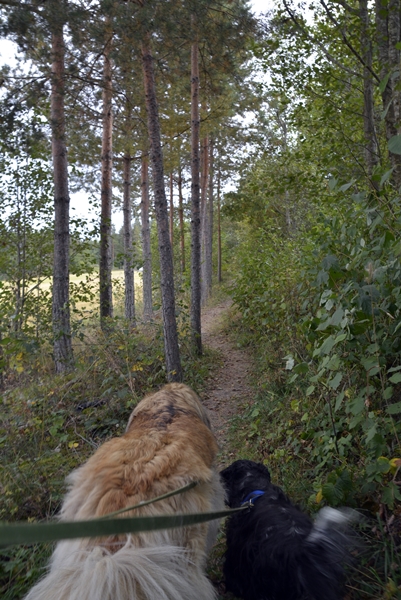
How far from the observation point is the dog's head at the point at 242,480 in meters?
3.17

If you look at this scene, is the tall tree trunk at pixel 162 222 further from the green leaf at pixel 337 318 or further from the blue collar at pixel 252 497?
the green leaf at pixel 337 318

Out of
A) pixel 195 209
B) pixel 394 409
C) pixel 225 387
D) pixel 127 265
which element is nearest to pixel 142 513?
pixel 394 409

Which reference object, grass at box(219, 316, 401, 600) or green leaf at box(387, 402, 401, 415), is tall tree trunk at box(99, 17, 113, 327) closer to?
grass at box(219, 316, 401, 600)

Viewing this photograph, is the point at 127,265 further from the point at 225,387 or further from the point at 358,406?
the point at 358,406

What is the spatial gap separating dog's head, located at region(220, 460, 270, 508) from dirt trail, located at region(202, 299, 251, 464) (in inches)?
73.9

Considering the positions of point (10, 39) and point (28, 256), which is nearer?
point (10, 39)

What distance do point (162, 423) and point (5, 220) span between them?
30.9 feet

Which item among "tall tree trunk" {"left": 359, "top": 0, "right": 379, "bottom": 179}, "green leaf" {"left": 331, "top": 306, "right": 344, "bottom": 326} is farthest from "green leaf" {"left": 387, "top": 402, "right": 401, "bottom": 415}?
"tall tree trunk" {"left": 359, "top": 0, "right": 379, "bottom": 179}

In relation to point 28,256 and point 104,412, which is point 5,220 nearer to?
point 28,256

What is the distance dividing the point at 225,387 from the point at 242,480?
17.0 ft

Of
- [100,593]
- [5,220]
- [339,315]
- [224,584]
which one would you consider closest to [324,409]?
[339,315]

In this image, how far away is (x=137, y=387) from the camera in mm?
7102

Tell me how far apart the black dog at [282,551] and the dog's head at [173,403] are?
2.81 feet

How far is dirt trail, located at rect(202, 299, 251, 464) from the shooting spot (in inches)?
262
